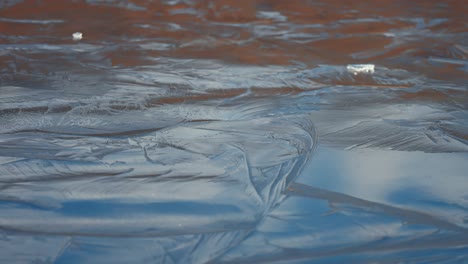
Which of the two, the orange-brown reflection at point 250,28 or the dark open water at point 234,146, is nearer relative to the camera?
the dark open water at point 234,146

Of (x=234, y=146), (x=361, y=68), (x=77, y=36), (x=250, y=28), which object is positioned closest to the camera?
(x=234, y=146)

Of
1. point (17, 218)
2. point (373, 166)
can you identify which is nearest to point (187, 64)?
point (373, 166)

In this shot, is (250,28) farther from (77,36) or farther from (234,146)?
(234,146)

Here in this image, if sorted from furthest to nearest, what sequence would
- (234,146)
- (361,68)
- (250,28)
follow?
(250,28), (361,68), (234,146)

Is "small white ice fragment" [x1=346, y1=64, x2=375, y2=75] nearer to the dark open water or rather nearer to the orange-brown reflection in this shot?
the dark open water

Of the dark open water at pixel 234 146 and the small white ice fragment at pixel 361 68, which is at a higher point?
the small white ice fragment at pixel 361 68

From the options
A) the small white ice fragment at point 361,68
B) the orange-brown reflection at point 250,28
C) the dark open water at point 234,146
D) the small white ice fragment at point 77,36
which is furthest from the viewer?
the small white ice fragment at point 77,36

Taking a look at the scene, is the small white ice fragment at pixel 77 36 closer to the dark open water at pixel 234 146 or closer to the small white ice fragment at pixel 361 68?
the dark open water at pixel 234 146

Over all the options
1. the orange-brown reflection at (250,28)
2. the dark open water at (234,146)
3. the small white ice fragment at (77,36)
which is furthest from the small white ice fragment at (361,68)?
the small white ice fragment at (77,36)

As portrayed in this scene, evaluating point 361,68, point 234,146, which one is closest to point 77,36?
point 361,68

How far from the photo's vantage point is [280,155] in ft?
8.16

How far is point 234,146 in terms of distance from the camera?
2.57 meters

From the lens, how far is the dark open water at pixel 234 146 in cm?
189

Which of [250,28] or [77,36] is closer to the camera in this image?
[77,36]
